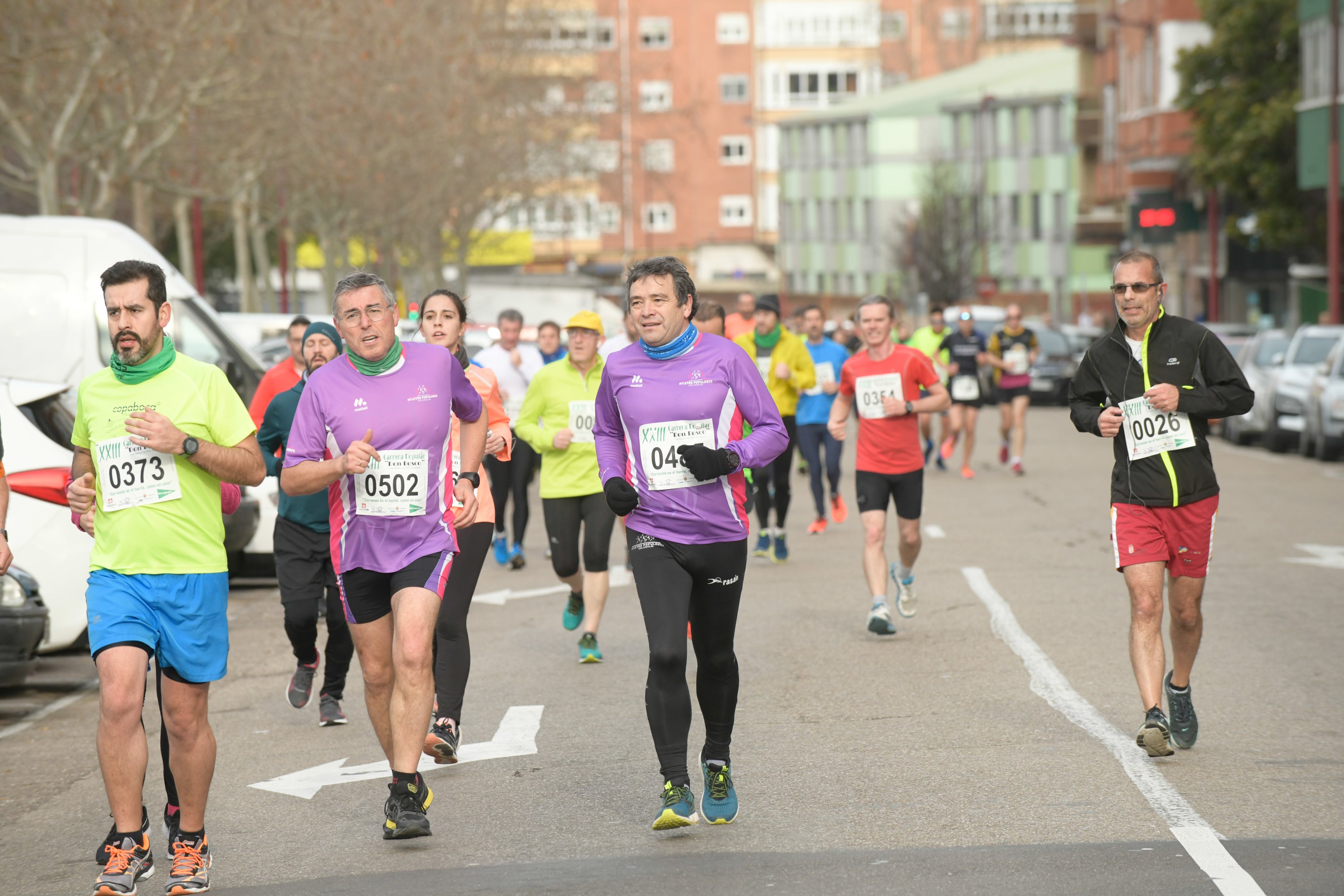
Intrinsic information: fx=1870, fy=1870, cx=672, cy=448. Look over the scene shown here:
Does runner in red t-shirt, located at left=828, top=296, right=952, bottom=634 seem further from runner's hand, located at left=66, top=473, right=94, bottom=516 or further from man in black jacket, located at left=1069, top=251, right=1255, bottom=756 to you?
runner's hand, located at left=66, top=473, right=94, bottom=516

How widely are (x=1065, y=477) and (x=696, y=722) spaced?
1479 centimetres

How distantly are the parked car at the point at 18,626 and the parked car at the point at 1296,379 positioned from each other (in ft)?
66.4

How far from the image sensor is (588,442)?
1098 cm

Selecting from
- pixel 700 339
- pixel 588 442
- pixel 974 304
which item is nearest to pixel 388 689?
pixel 700 339

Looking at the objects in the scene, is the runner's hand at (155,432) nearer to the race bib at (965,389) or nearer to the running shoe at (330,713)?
the running shoe at (330,713)

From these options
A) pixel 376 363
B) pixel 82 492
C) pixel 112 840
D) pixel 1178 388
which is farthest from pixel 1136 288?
pixel 112 840

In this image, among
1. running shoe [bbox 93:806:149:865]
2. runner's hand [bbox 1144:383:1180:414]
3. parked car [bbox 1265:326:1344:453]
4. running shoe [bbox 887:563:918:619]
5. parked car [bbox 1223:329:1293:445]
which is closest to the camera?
running shoe [bbox 93:806:149:865]

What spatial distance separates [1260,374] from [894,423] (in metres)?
18.2

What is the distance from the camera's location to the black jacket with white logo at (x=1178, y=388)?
7.66m

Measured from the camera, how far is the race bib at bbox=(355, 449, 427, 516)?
664cm

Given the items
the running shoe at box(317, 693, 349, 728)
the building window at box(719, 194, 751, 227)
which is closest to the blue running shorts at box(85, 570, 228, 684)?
the running shoe at box(317, 693, 349, 728)

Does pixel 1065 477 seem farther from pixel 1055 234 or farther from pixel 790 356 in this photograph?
pixel 1055 234

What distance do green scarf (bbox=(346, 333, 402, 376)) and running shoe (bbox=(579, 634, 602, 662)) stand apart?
4026mm

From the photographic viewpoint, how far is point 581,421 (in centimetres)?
1111
